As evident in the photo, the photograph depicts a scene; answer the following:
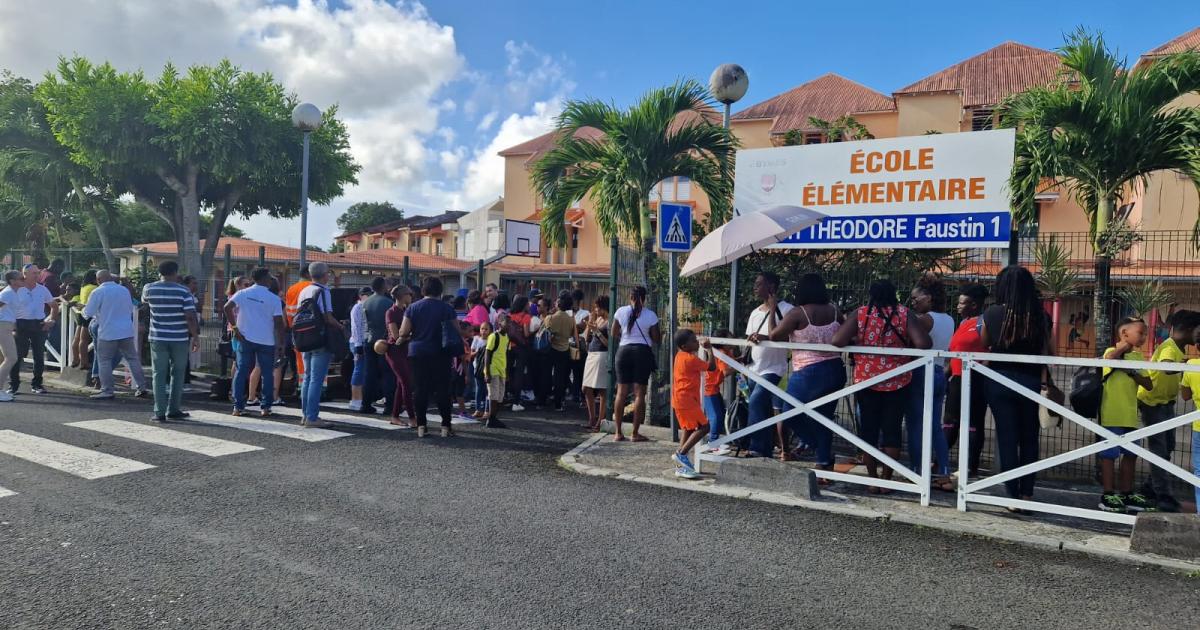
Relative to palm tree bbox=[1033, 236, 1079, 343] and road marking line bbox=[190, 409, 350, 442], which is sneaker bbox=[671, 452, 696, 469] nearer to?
road marking line bbox=[190, 409, 350, 442]

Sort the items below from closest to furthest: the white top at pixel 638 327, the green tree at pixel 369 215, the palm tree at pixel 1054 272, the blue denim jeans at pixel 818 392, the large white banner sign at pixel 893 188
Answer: the blue denim jeans at pixel 818 392 → the palm tree at pixel 1054 272 → the large white banner sign at pixel 893 188 → the white top at pixel 638 327 → the green tree at pixel 369 215

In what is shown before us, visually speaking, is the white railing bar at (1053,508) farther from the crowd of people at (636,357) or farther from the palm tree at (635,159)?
the palm tree at (635,159)

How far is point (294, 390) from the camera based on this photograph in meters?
10.7

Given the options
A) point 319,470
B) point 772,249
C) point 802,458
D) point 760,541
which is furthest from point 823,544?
point 772,249

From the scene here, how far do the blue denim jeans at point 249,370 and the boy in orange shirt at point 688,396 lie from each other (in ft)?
16.8

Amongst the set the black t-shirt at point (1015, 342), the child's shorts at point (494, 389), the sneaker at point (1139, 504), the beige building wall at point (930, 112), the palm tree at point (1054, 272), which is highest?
the beige building wall at point (930, 112)

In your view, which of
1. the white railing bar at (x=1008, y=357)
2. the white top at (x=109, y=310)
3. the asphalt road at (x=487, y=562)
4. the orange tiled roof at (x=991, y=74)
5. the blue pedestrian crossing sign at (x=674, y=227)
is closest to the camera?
the asphalt road at (x=487, y=562)

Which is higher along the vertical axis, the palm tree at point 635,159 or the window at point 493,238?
the window at point 493,238

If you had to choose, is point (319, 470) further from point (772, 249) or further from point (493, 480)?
point (772, 249)

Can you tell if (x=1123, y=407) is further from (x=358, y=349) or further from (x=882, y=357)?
(x=358, y=349)

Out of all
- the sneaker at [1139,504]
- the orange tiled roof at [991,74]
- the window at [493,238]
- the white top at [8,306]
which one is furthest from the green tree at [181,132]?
the sneaker at [1139,504]

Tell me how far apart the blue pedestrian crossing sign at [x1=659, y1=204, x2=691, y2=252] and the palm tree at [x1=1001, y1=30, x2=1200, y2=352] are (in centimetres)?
323

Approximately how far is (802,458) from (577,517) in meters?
3.02

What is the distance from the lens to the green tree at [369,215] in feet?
287
